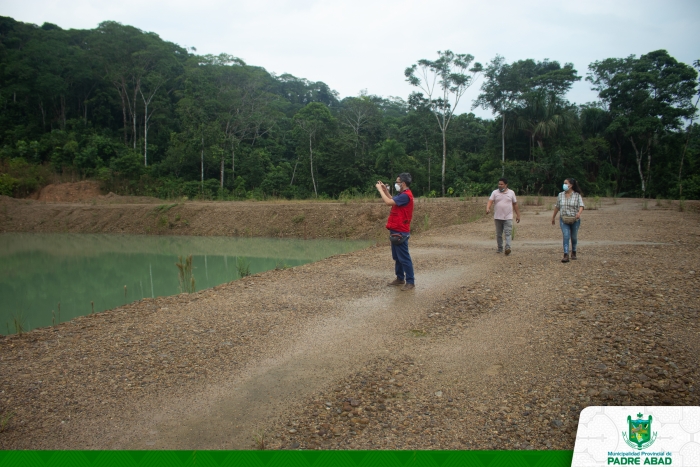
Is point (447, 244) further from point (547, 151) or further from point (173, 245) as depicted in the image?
point (547, 151)

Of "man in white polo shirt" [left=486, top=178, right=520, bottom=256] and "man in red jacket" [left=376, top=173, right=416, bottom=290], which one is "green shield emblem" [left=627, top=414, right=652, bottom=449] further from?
"man in white polo shirt" [left=486, top=178, right=520, bottom=256]

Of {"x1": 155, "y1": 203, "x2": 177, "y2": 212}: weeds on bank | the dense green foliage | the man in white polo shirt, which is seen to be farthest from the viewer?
the dense green foliage

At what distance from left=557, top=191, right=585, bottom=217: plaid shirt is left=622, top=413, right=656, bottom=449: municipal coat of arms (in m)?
6.64

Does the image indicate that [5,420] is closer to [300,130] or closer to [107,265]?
[107,265]

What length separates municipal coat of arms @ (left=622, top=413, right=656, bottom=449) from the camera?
2.49 metres

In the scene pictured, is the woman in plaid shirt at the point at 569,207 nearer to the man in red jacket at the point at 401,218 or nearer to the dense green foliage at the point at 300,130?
the man in red jacket at the point at 401,218

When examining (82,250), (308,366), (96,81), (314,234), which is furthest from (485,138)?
(308,366)

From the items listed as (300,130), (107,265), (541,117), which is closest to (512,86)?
(541,117)

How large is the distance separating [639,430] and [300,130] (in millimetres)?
35887

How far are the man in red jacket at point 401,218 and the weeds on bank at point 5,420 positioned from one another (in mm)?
4714

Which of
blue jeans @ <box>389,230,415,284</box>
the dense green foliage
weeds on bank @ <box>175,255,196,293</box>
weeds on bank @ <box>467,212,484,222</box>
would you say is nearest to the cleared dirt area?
blue jeans @ <box>389,230,415,284</box>

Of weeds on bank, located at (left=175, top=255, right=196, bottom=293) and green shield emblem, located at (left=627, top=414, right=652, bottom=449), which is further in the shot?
weeds on bank, located at (left=175, top=255, right=196, bottom=293)

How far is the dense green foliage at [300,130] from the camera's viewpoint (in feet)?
94.0

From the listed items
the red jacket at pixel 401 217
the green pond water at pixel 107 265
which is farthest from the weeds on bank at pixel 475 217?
the red jacket at pixel 401 217
